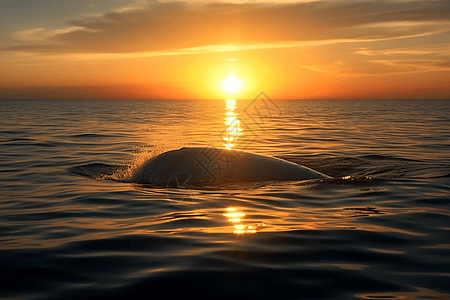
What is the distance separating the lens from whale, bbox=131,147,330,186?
9156 millimetres

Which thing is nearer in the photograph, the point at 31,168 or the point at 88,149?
the point at 31,168

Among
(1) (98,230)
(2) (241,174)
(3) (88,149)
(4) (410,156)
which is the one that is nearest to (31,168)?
(3) (88,149)

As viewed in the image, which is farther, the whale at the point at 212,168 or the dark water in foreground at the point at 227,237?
the whale at the point at 212,168

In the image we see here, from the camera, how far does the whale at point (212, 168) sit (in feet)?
30.0

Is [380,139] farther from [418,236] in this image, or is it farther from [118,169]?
[418,236]

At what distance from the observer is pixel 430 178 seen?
10367 millimetres

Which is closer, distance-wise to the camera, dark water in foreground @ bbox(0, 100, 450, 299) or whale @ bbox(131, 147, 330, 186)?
dark water in foreground @ bbox(0, 100, 450, 299)

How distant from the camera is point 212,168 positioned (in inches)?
362

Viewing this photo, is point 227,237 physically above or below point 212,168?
below

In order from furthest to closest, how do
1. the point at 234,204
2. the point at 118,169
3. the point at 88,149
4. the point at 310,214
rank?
the point at 88,149 < the point at 118,169 < the point at 234,204 < the point at 310,214

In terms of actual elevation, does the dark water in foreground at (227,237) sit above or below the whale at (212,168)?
below

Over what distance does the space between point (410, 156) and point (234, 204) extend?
930 centimetres

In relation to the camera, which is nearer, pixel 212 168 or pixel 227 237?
pixel 227 237

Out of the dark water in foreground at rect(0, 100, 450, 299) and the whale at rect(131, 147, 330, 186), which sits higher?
the whale at rect(131, 147, 330, 186)
